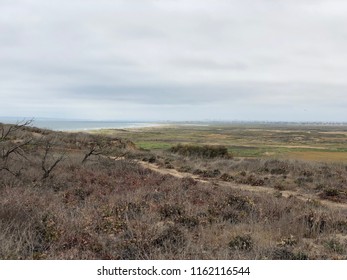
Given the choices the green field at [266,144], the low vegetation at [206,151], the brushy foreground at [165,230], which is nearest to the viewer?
the brushy foreground at [165,230]

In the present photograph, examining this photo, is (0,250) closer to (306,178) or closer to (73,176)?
(73,176)

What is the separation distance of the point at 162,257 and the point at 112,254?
2.92 ft

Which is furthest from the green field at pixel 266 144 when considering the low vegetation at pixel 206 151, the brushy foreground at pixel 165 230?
the brushy foreground at pixel 165 230

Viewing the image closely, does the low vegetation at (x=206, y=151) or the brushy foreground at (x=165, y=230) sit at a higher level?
the brushy foreground at (x=165, y=230)

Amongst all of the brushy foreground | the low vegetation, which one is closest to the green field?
the low vegetation

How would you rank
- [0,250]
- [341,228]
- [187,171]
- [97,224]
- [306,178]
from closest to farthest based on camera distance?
[0,250]
[97,224]
[341,228]
[306,178]
[187,171]

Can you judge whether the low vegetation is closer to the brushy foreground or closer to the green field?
the green field

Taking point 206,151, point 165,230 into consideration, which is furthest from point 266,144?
point 165,230

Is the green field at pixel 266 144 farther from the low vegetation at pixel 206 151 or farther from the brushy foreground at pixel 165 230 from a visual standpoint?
the brushy foreground at pixel 165 230

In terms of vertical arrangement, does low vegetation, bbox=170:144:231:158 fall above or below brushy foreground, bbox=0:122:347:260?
below

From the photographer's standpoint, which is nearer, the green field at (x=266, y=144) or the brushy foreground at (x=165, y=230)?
the brushy foreground at (x=165, y=230)

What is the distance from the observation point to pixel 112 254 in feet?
17.5
